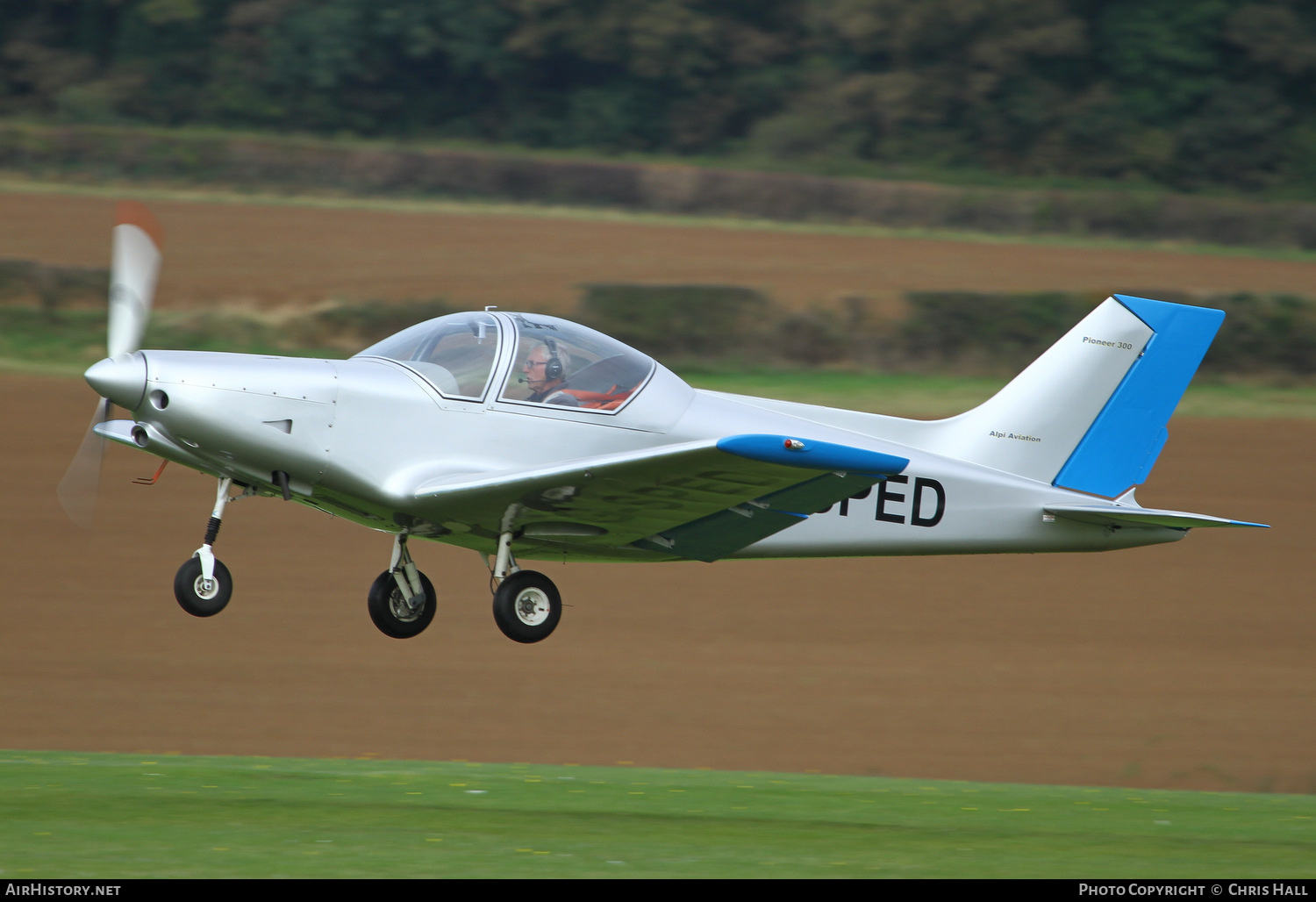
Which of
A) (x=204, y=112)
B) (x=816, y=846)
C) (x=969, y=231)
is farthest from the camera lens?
(x=204, y=112)

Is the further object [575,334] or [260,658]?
[260,658]

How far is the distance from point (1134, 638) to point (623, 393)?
13.4 metres

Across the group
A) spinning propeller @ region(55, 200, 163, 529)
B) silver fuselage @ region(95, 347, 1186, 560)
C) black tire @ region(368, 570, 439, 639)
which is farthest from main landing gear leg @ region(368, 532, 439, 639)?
spinning propeller @ region(55, 200, 163, 529)

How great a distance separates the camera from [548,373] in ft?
35.7

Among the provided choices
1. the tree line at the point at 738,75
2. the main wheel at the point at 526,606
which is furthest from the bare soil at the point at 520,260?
the main wheel at the point at 526,606

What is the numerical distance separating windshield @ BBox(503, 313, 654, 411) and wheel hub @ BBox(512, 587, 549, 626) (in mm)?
1345

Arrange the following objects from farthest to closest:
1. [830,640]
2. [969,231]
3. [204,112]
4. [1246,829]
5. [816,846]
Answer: [204,112] → [969,231] → [830,640] → [1246,829] → [816,846]

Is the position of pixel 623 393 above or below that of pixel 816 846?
above

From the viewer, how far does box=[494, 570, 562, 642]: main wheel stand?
10852mm

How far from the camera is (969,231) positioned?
4269 cm

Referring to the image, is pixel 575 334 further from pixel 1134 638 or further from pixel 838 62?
pixel 838 62

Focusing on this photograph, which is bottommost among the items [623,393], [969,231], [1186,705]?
[1186,705]

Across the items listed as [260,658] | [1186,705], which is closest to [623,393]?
[260,658]

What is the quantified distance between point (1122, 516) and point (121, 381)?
7614 mm
